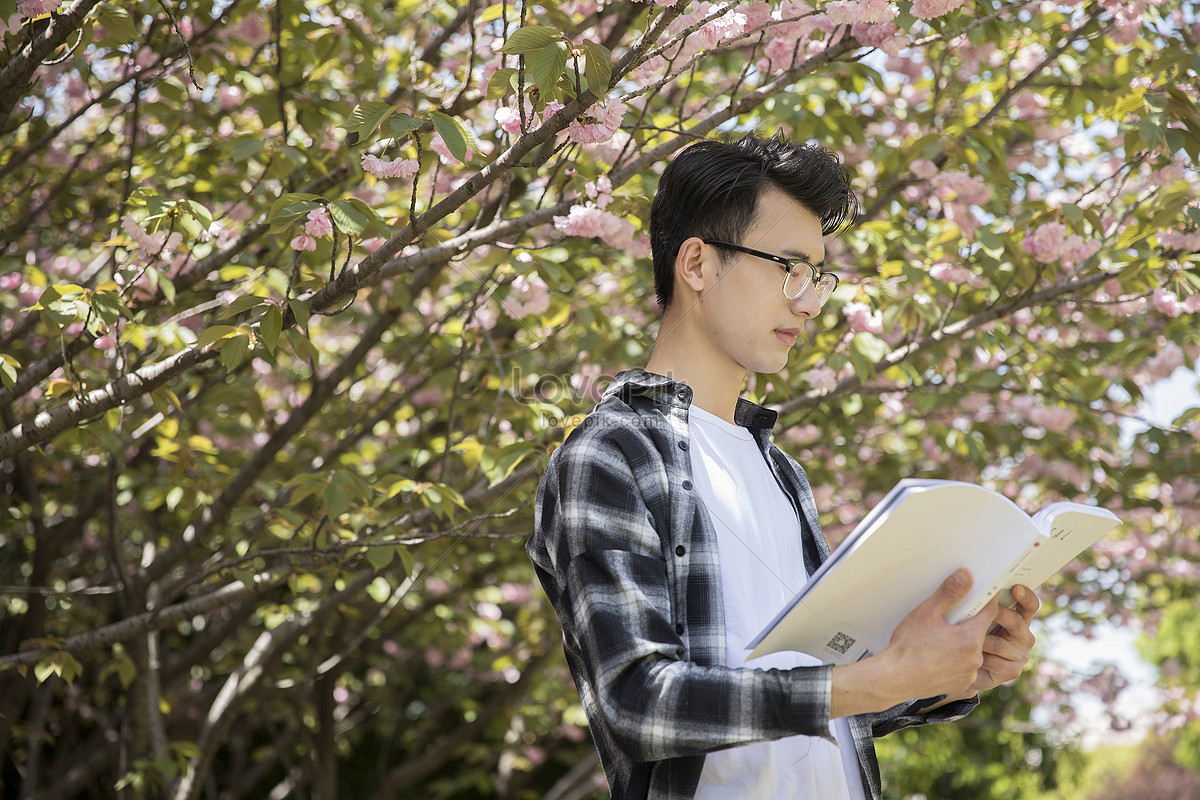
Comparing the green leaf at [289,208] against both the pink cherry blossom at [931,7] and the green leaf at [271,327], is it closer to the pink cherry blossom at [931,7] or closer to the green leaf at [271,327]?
the green leaf at [271,327]

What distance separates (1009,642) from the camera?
1.38 meters

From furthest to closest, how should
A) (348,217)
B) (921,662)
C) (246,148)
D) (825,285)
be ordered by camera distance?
(246,148) < (348,217) < (825,285) < (921,662)

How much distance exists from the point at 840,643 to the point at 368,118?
1303 millimetres

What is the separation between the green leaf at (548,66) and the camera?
174 cm

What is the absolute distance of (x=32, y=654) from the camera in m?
2.76

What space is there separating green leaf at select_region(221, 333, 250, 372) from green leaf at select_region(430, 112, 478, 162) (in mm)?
653

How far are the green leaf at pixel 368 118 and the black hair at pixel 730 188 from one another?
23.2 inches

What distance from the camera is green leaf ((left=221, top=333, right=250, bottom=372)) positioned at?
2105 mm

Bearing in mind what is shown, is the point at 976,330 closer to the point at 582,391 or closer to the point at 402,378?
the point at 582,391

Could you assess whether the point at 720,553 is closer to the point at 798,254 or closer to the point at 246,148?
the point at 798,254

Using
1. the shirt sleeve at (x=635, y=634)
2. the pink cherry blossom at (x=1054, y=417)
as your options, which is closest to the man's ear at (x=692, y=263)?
the shirt sleeve at (x=635, y=634)

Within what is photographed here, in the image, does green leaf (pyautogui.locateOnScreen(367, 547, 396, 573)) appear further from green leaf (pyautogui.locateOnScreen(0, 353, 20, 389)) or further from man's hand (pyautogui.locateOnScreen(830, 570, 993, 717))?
man's hand (pyautogui.locateOnScreen(830, 570, 993, 717))

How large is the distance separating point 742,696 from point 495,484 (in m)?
1.57

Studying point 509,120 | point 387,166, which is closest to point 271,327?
point 387,166
